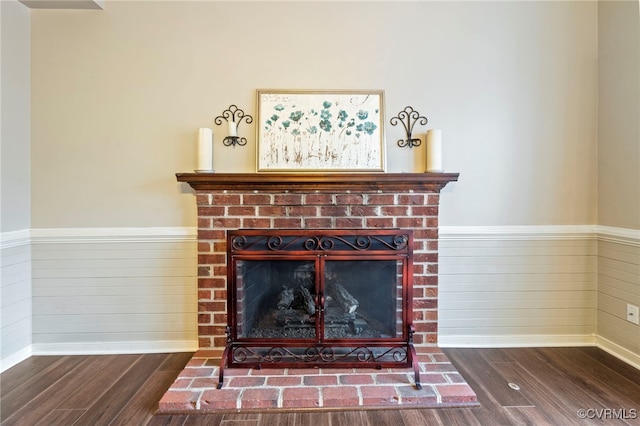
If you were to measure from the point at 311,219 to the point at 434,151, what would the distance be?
3.04ft

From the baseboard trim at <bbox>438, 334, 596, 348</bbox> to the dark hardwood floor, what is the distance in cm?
5

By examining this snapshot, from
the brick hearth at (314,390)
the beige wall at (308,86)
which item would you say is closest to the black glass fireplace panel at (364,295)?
the brick hearth at (314,390)

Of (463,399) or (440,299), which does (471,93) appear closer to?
(440,299)

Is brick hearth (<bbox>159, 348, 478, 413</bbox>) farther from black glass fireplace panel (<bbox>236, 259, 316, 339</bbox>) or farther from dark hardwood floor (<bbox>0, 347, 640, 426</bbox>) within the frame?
black glass fireplace panel (<bbox>236, 259, 316, 339</bbox>)

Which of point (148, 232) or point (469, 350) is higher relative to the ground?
point (148, 232)

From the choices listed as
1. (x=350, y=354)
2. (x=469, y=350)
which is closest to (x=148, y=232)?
(x=350, y=354)

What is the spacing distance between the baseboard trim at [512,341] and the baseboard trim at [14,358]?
9.15ft

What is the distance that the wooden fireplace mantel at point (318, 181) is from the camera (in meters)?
2.04

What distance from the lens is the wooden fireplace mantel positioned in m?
2.04

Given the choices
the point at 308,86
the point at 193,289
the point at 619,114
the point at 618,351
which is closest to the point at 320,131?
the point at 308,86

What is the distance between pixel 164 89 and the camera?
7.25ft

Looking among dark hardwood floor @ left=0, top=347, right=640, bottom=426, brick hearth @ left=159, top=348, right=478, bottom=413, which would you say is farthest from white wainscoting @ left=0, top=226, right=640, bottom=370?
brick hearth @ left=159, top=348, right=478, bottom=413

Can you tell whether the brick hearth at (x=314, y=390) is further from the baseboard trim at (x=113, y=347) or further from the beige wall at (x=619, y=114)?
the beige wall at (x=619, y=114)

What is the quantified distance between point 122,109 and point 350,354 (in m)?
2.19
